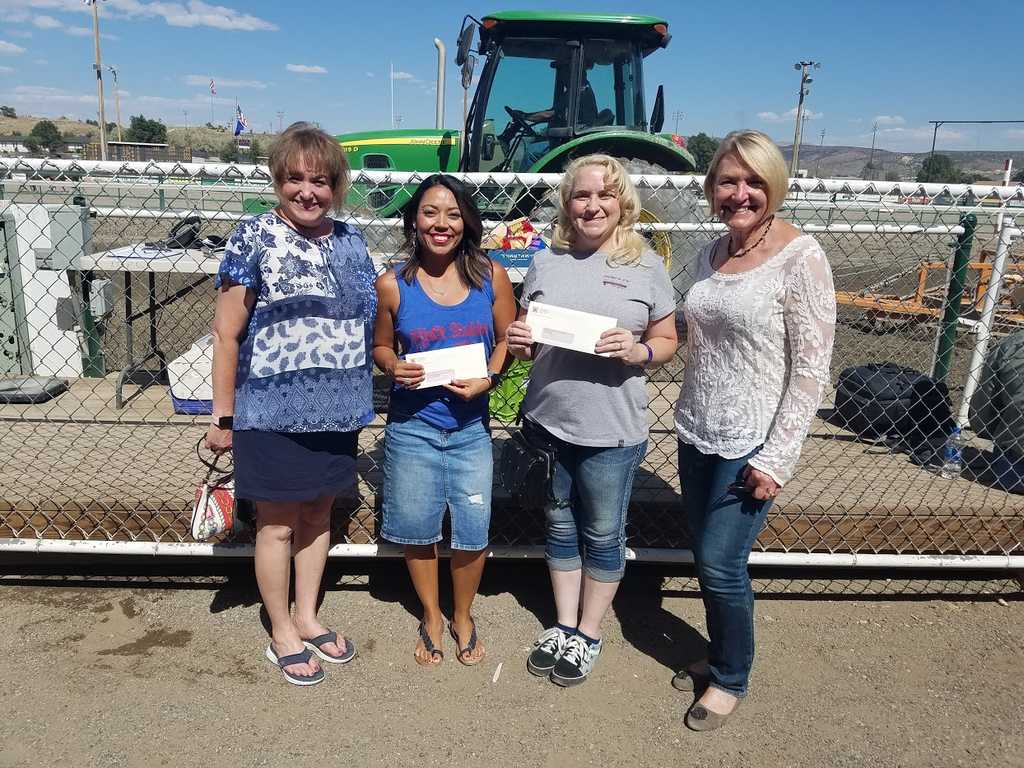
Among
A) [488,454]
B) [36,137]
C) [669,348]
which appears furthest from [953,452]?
[36,137]

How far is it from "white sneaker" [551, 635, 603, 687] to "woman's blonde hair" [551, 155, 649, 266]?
1.41m

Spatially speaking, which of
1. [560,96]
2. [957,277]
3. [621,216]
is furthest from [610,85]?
[621,216]

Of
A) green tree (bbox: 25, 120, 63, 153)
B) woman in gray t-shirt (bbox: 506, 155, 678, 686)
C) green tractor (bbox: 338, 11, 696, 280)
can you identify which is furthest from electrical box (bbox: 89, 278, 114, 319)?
green tree (bbox: 25, 120, 63, 153)

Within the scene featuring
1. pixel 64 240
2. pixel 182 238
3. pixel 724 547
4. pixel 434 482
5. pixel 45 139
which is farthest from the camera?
pixel 45 139

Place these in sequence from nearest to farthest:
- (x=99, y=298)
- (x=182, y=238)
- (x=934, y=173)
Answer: (x=182, y=238) < (x=99, y=298) < (x=934, y=173)

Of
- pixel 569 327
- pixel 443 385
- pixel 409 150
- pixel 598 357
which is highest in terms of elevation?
pixel 409 150

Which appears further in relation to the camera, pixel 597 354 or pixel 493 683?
pixel 493 683

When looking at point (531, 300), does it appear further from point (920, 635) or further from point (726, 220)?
point (920, 635)

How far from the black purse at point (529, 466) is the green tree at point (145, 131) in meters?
79.9

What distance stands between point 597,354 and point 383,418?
2441 mm

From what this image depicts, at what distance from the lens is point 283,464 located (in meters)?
2.37

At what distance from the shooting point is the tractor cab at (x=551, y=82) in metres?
6.63

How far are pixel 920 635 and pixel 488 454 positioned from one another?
6.69 feet

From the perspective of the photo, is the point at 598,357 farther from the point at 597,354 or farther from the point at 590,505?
the point at 590,505
